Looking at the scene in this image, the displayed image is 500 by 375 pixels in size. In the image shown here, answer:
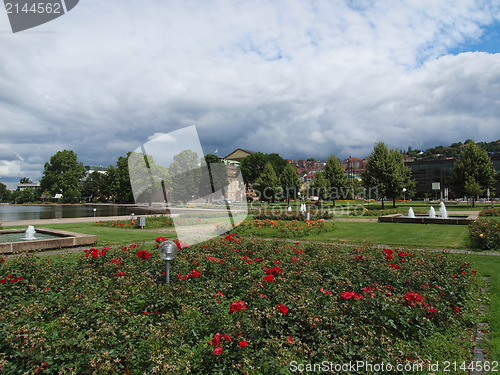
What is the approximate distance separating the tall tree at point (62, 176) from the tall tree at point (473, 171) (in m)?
94.4

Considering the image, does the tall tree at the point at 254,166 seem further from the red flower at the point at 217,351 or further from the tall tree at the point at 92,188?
the red flower at the point at 217,351

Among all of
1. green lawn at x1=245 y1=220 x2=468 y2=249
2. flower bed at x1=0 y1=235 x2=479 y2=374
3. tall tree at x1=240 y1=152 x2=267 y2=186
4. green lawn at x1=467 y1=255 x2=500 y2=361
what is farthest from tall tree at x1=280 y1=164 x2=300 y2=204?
flower bed at x1=0 y1=235 x2=479 y2=374

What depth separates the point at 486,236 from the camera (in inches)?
468

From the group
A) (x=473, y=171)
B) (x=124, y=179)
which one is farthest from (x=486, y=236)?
(x=124, y=179)

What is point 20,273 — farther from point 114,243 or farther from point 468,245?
point 468,245

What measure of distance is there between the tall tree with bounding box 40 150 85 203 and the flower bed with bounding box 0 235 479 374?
320 ft

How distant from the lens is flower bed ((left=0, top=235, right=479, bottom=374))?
11.2 ft

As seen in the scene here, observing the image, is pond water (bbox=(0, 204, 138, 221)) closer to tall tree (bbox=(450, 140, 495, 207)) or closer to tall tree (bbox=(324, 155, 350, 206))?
tall tree (bbox=(324, 155, 350, 206))

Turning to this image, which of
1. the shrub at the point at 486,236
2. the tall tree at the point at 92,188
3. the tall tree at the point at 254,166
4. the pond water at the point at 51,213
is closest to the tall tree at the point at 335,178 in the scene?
the pond water at the point at 51,213

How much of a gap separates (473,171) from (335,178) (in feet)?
58.7

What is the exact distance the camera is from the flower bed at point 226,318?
3418mm

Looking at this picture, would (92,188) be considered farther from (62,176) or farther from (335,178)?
(335,178)

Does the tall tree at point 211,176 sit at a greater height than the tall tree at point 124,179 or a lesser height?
lesser

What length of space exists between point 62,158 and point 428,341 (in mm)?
106827
